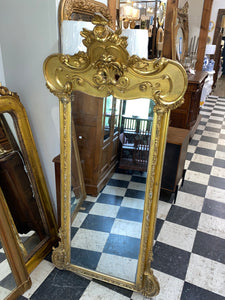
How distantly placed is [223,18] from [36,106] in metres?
7.07

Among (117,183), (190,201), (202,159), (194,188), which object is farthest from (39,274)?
(202,159)

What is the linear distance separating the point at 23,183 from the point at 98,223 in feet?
1.64

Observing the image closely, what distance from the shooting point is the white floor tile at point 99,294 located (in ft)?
4.65

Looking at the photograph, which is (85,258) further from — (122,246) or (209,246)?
(209,246)

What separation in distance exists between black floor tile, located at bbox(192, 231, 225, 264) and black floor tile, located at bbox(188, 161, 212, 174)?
112 centimetres

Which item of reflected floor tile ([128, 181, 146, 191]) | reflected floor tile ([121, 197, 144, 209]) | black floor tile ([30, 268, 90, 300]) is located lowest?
black floor tile ([30, 268, 90, 300])

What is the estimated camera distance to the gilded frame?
1.26 m

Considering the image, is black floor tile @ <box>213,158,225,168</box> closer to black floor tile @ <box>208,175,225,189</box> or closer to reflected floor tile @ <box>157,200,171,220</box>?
black floor tile @ <box>208,175,225,189</box>

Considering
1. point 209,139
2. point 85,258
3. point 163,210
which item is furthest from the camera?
point 209,139

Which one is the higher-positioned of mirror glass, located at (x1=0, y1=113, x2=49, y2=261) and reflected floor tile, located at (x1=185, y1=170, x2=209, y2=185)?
mirror glass, located at (x1=0, y1=113, x2=49, y2=261)

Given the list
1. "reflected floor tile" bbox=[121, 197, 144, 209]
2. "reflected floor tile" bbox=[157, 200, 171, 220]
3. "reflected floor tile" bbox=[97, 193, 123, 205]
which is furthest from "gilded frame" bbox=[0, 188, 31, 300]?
"reflected floor tile" bbox=[157, 200, 171, 220]

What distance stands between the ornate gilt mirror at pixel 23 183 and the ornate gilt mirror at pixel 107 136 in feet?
0.58

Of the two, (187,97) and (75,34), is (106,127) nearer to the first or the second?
(75,34)

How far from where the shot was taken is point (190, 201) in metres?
2.38
